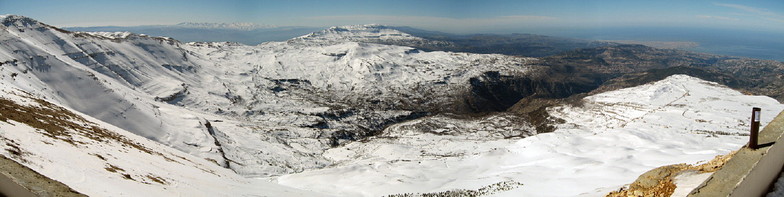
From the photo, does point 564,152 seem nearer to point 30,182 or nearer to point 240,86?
point 30,182

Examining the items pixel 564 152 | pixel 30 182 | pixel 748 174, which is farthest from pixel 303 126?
pixel 748 174

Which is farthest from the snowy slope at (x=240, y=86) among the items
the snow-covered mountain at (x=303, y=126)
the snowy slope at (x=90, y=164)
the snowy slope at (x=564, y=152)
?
the snowy slope at (x=90, y=164)

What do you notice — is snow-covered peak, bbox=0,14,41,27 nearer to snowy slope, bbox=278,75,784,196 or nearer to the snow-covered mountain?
the snow-covered mountain

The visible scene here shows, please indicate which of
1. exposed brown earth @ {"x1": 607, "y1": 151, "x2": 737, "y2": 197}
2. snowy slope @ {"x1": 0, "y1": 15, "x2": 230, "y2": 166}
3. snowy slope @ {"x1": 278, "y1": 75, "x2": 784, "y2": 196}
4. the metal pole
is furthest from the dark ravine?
the metal pole

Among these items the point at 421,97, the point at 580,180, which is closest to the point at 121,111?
the point at 580,180

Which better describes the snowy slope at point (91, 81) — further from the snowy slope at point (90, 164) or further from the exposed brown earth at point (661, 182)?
the exposed brown earth at point (661, 182)

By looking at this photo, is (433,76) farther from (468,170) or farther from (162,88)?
(468,170)
